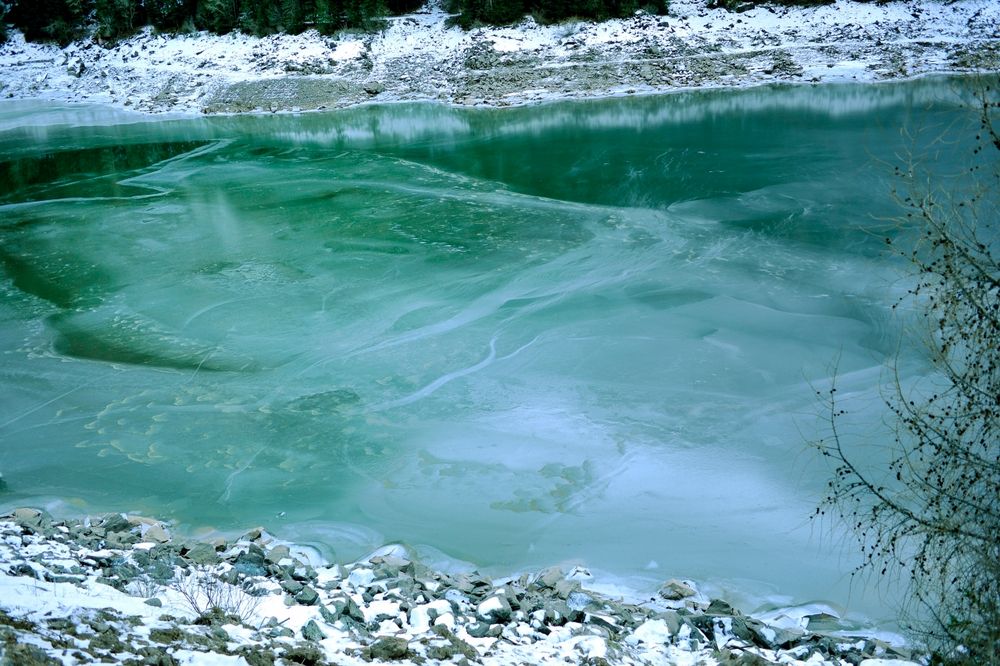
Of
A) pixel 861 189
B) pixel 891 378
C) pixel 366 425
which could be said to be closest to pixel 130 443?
pixel 366 425

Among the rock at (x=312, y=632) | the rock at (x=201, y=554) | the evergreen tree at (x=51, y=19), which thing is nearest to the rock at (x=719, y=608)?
the rock at (x=312, y=632)

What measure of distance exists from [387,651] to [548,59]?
1109 inches

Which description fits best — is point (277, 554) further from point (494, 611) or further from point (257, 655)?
point (257, 655)

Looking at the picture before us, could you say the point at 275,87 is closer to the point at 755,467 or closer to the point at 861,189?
the point at 861,189

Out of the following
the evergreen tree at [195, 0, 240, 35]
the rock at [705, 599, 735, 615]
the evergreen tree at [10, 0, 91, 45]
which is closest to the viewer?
the rock at [705, 599, 735, 615]

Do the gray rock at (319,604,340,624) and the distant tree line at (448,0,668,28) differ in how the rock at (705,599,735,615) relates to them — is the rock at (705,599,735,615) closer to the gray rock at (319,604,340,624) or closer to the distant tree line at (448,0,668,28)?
the gray rock at (319,604,340,624)

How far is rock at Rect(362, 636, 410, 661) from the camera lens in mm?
4723

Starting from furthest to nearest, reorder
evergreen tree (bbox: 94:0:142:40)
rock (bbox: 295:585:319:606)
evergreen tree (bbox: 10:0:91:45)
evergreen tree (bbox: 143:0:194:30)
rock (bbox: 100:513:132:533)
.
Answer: evergreen tree (bbox: 10:0:91:45)
evergreen tree (bbox: 94:0:142:40)
evergreen tree (bbox: 143:0:194:30)
rock (bbox: 100:513:132:533)
rock (bbox: 295:585:319:606)

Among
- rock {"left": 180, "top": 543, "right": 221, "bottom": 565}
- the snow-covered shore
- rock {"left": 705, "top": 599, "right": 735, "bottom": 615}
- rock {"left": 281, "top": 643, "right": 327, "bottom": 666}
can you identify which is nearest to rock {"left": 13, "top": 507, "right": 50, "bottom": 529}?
rock {"left": 180, "top": 543, "right": 221, "bottom": 565}

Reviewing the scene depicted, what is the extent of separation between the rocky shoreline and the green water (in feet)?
1.60

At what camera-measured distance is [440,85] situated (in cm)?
3017

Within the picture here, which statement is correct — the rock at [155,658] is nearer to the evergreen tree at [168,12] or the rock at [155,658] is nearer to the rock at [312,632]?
the rock at [312,632]

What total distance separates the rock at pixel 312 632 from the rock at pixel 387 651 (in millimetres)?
333

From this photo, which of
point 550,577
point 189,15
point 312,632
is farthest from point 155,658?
point 189,15
